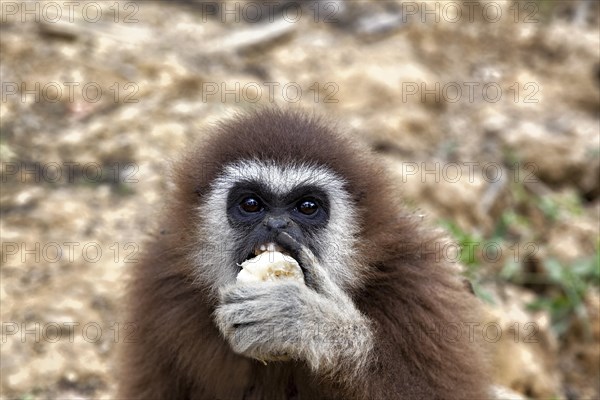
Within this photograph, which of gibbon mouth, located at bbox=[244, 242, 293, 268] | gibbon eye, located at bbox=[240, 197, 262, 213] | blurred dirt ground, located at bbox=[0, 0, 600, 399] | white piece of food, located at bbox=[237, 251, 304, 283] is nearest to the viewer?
white piece of food, located at bbox=[237, 251, 304, 283]

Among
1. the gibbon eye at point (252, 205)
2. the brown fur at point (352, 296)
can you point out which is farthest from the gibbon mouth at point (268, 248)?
the brown fur at point (352, 296)

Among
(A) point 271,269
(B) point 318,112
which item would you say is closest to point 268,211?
(A) point 271,269

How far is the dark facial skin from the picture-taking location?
4973 mm

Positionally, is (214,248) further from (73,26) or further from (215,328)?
(73,26)

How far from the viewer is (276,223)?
4836mm

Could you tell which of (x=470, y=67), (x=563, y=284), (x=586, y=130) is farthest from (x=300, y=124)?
(x=470, y=67)

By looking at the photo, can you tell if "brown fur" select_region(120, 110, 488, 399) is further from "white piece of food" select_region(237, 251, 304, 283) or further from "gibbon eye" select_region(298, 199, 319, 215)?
"white piece of food" select_region(237, 251, 304, 283)

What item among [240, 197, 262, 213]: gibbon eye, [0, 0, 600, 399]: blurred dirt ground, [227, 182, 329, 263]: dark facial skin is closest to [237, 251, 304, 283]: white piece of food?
[227, 182, 329, 263]: dark facial skin

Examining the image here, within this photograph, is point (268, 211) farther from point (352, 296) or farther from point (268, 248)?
point (352, 296)

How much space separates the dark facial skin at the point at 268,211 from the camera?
4.97 m

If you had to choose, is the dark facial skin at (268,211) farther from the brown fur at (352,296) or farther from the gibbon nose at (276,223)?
the brown fur at (352,296)

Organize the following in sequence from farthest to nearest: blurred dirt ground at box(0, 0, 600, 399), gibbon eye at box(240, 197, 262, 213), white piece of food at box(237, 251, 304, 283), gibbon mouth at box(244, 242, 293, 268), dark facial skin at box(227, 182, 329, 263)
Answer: blurred dirt ground at box(0, 0, 600, 399), gibbon eye at box(240, 197, 262, 213), dark facial skin at box(227, 182, 329, 263), gibbon mouth at box(244, 242, 293, 268), white piece of food at box(237, 251, 304, 283)

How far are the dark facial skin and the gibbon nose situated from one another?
0.01 metres

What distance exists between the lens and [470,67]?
442 inches
